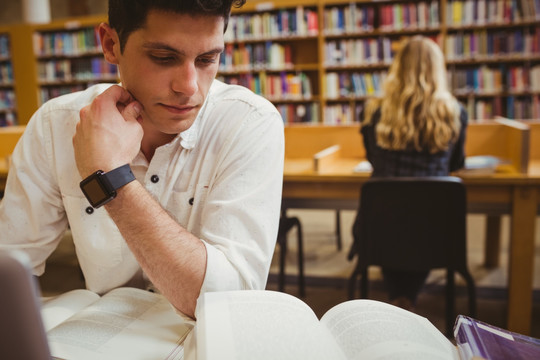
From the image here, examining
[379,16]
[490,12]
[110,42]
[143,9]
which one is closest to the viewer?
[143,9]

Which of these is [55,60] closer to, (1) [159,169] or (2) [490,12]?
(2) [490,12]

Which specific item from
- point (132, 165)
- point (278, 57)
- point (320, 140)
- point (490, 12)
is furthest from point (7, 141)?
point (490, 12)

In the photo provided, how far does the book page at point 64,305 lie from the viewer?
2.73 feet

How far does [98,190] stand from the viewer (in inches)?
31.6

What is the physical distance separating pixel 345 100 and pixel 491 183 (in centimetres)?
351

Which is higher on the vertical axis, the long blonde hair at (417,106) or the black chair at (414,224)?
the long blonde hair at (417,106)

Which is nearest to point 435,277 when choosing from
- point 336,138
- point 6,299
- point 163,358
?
point 336,138

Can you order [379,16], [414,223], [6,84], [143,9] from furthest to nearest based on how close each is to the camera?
[6,84]
[379,16]
[414,223]
[143,9]

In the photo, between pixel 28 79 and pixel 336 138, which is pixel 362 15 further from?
pixel 28 79

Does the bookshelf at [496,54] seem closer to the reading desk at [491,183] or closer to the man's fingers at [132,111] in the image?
the reading desk at [491,183]

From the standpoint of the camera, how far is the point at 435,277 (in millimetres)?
2938

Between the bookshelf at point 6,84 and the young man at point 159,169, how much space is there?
21.2ft

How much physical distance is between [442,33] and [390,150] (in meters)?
3.28

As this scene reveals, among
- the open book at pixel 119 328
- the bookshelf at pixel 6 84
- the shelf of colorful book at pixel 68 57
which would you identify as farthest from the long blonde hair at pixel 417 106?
the bookshelf at pixel 6 84
